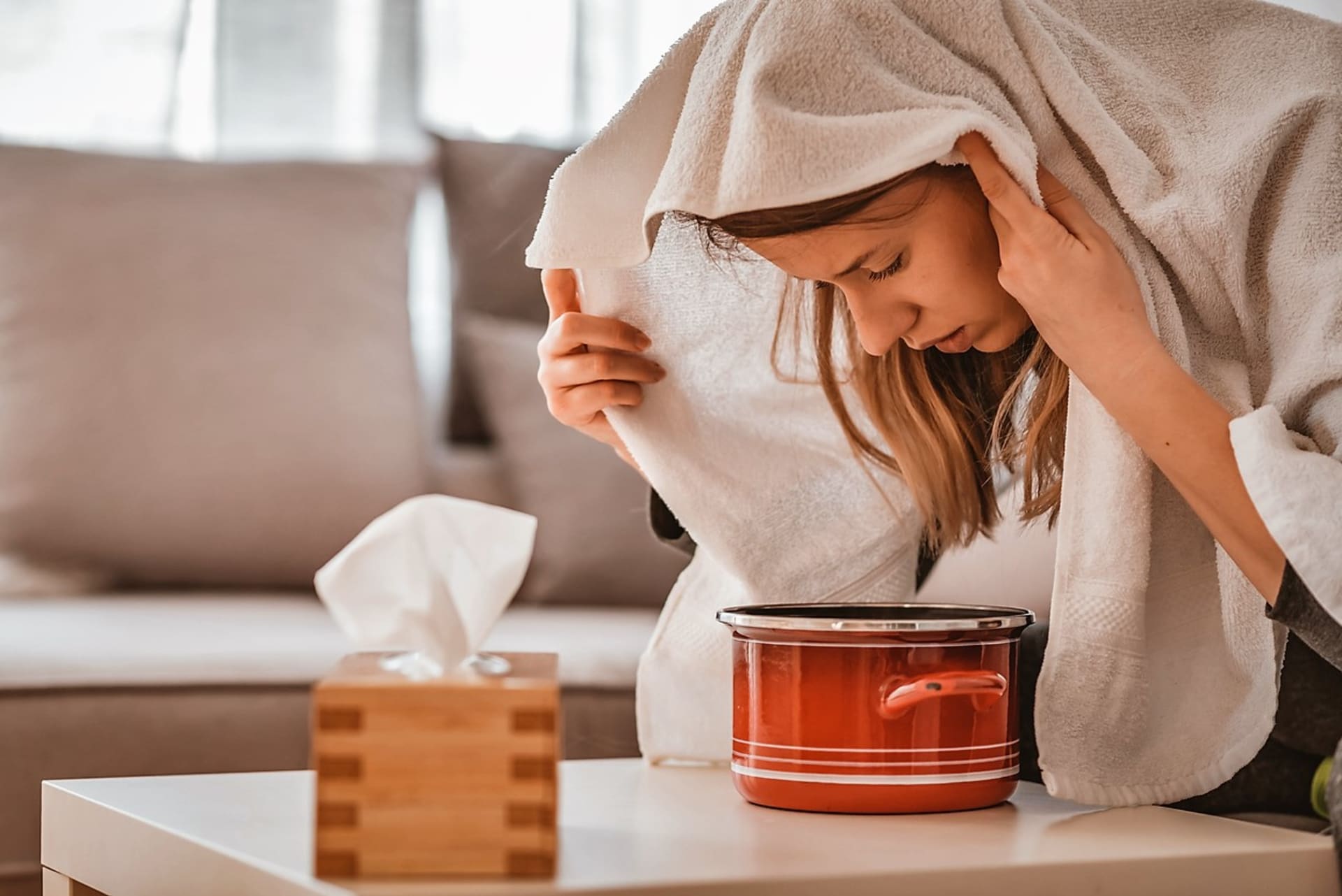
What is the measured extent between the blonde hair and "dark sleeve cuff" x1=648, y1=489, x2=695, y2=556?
18 cm

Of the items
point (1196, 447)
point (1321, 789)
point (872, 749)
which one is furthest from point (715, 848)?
point (1321, 789)

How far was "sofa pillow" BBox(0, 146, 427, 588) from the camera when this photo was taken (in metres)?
1.68

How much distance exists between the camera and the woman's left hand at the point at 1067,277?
2.63ft

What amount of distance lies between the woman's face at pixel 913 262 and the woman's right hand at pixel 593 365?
0.55 ft

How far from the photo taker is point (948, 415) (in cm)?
104

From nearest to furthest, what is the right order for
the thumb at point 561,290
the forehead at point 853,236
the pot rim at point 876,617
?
the pot rim at point 876,617 < the forehead at point 853,236 < the thumb at point 561,290

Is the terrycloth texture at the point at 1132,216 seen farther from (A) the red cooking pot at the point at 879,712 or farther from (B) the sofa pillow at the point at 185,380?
(B) the sofa pillow at the point at 185,380

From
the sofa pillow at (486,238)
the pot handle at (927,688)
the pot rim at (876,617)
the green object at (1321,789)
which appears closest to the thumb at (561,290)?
the pot rim at (876,617)

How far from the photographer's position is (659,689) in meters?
0.97

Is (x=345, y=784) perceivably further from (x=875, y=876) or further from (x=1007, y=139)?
(x=1007, y=139)

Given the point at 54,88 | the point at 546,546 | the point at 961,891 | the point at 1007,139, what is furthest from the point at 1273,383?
the point at 54,88

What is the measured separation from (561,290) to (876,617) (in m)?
0.37

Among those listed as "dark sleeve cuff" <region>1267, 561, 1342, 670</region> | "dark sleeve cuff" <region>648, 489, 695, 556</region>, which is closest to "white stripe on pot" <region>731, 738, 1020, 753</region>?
"dark sleeve cuff" <region>1267, 561, 1342, 670</region>

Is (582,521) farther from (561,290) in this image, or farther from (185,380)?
(561,290)
